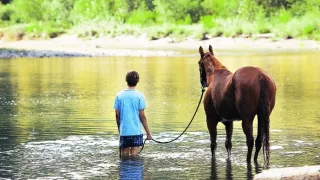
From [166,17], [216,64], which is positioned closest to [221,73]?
[216,64]

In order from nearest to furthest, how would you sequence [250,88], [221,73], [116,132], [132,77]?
[250,88], [132,77], [221,73], [116,132]

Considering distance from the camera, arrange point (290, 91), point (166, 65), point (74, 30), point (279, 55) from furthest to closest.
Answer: point (74, 30) → point (279, 55) → point (166, 65) → point (290, 91)

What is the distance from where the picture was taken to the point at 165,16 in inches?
3310

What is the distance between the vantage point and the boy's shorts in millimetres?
11898

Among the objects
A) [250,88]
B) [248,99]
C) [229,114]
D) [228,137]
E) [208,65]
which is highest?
[208,65]

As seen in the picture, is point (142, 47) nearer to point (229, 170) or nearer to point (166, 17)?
point (166, 17)

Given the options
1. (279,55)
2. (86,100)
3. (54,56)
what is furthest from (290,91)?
(54,56)

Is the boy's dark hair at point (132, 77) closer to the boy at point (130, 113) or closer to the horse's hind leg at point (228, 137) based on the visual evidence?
the boy at point (130, 113)

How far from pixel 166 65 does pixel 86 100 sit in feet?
57.2

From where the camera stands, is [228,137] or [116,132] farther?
[116,132]

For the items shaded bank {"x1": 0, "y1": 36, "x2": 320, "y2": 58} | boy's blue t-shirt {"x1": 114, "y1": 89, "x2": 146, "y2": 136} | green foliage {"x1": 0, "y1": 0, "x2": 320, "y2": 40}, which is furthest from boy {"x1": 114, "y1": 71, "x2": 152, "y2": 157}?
green foliage {"x1": 0, "y1": 0, "x2": 320, "y2": 40}

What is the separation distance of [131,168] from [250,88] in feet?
6.59

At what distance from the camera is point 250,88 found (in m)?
11.2

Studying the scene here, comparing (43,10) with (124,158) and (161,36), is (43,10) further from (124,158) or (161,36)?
(124,158)
